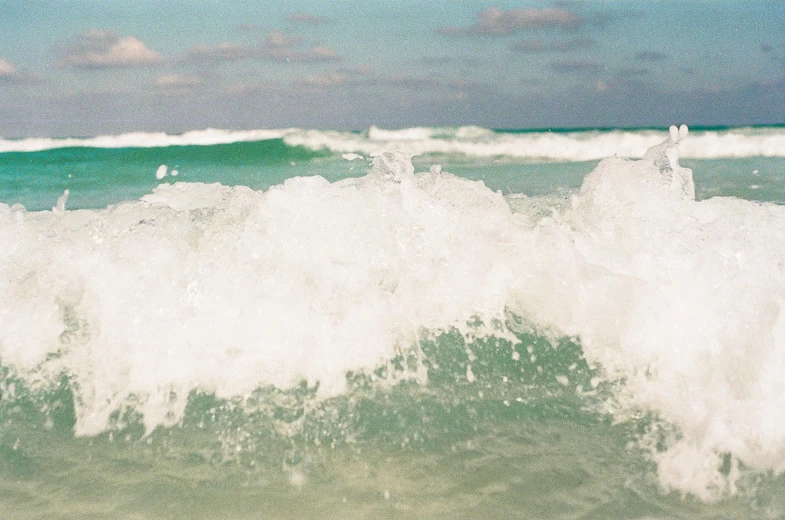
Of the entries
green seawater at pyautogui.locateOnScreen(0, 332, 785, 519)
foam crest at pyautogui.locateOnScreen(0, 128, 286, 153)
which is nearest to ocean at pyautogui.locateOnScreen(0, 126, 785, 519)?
green seawater at pyautogui.locateOnScreen(0, 332, 785, 519)

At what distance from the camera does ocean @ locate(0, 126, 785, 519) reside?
2236 millimetres

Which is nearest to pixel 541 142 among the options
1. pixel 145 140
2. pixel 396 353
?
pixel 145 140

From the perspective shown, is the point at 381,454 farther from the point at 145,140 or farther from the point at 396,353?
the point at 145,140

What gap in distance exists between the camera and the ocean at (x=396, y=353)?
224 cm

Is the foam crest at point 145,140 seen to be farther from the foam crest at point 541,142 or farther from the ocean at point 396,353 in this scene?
the ocean at point 396,353

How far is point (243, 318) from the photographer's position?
3.05 metres

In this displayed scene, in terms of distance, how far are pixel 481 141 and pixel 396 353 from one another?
15980mm

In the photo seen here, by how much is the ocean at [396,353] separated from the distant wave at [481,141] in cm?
1236

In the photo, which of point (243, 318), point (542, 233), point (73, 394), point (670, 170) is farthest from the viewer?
point (670, 170)

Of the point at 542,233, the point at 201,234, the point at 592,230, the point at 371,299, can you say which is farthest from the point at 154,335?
the point at 592,230

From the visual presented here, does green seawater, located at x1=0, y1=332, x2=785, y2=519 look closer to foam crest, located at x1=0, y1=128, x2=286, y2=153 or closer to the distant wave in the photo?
the distant wave

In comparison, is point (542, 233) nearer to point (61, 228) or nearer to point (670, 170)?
point (670, 170)

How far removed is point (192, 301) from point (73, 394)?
0.62m

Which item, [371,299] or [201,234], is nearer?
[371,299]
